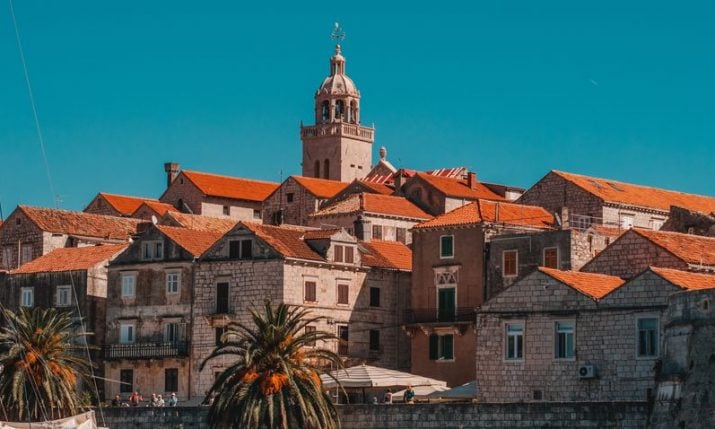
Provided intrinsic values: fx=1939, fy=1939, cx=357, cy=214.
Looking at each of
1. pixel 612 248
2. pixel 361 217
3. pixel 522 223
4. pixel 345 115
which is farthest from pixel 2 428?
pixel 345 115

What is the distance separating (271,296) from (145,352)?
25.4ft

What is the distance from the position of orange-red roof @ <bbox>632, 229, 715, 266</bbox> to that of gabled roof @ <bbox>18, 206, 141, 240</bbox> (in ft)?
124

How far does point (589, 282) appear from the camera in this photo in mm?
70812

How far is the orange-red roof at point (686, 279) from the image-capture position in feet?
218

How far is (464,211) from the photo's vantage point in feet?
291

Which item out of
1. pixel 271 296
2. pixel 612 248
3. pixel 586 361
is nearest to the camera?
pixel 586 361

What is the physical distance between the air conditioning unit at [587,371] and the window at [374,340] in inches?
840

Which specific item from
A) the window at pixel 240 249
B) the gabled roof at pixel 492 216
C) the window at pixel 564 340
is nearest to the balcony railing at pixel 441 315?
the gabled roof at pixel 492 216

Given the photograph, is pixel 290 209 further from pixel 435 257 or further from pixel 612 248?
pixel 612 248

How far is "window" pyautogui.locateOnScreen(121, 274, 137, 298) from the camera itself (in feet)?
298

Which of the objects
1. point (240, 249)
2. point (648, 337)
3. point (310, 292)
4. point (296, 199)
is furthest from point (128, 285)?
point (648, 337)

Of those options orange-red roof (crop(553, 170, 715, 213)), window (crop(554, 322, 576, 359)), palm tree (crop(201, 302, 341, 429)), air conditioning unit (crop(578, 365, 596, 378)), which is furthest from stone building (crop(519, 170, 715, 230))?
palm tree (crop(201, 302, 341, 429))

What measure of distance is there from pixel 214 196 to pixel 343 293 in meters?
34.9

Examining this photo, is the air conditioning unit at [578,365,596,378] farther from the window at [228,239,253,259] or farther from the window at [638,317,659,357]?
the window at [228,239,253,259]
